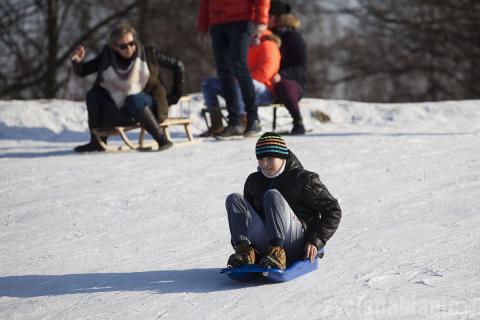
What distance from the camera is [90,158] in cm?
795

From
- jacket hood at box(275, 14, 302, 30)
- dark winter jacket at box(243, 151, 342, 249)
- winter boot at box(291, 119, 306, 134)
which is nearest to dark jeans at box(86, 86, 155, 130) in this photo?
winter boot at box(291, 119, 306, 134)

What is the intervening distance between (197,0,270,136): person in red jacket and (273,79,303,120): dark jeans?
48cm

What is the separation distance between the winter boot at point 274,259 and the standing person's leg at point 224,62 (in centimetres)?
481

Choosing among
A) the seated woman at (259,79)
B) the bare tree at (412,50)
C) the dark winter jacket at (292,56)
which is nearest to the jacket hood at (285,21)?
the dark winter jacket at (292,56)

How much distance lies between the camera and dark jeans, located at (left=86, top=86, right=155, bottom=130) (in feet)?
26.8

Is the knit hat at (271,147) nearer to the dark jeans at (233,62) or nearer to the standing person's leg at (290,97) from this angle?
the dark jeans at (233,62)

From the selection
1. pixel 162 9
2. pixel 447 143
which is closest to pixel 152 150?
pixel 447 143

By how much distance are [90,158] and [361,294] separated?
15.2 feet

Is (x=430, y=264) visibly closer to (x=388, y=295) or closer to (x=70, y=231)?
(x=388, y=295)

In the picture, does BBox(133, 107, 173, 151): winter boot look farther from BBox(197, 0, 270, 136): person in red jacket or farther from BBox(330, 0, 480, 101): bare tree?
BBox(330, 0, 480, 101): bare tree

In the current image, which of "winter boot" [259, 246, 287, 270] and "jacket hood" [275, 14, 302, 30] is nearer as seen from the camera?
"winter boot" [259, 246, 287, 270]

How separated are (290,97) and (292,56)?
0.59 m

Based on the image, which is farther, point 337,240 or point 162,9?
point 162,9

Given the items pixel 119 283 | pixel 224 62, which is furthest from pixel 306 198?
pixel 224 62
